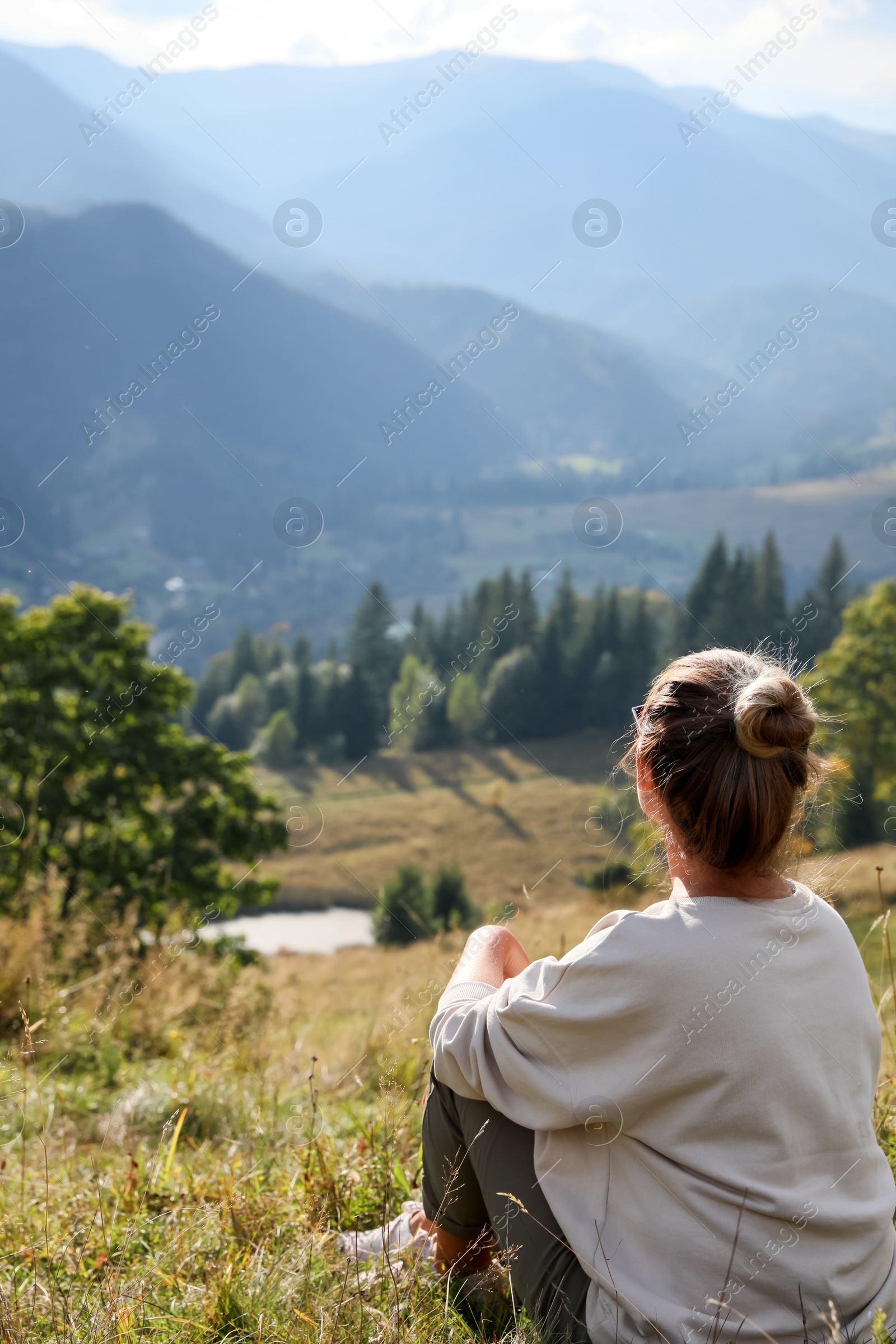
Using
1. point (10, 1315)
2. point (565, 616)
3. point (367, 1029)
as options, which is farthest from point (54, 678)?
point (565, 616)

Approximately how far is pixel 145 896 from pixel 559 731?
6096 centimetres

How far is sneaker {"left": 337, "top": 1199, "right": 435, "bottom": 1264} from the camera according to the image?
85.8 inches

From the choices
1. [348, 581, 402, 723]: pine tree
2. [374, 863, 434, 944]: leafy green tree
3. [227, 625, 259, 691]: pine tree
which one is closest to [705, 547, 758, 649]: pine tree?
[348, 581, 402, 723]: pine tree

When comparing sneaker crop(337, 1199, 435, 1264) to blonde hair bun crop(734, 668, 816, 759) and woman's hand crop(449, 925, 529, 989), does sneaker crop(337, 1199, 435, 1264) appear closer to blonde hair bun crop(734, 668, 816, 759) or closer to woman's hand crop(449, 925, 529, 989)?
woman's hand crop(449, 925, 529, 989)

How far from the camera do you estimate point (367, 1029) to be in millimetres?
4352

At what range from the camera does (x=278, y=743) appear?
79500mm

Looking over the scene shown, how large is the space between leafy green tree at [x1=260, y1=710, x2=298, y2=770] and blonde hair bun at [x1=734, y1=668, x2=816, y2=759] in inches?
3121

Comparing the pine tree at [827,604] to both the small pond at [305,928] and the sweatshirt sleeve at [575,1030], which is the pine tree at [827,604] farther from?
the sweatshirt sleeve at [575,1030]

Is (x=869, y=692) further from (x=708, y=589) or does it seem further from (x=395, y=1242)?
(x=708, y=589)

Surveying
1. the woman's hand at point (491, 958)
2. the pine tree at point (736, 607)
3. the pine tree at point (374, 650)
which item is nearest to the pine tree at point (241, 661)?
the pine tree at point (374, 650)

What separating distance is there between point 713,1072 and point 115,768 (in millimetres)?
20460

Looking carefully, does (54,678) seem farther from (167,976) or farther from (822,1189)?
(822,1189)

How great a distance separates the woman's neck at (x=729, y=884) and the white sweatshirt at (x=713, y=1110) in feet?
0.12

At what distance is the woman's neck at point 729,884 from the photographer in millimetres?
1696
